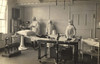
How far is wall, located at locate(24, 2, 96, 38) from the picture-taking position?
8.50 meters

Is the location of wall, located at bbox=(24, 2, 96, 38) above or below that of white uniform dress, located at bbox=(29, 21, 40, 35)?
above

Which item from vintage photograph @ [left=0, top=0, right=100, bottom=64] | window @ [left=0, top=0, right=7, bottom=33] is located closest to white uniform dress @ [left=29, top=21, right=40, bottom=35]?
vintage photograph @ [left=0, top=0, right=100, bottom=64]

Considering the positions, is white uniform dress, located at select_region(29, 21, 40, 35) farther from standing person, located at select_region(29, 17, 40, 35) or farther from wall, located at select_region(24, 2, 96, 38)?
wall, located at select_region(24, 2, 96, 38)

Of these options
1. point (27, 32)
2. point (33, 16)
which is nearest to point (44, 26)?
point (33, 16)

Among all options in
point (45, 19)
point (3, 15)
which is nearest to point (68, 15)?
point (45, 19)

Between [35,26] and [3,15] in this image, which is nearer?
[3,15]

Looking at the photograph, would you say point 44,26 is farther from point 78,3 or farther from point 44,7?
point 78,3

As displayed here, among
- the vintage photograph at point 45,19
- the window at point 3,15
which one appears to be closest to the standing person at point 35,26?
the vintage photograph at point 45,19

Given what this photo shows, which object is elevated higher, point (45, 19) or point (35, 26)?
point (45, 19)

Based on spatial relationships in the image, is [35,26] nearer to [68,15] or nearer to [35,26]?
[35,26]

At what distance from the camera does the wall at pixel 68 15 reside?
850cm

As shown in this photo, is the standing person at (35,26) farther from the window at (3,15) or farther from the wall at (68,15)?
the window at (3,15)

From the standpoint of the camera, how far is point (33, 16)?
9664 millimetres

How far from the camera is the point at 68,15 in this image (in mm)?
8898
